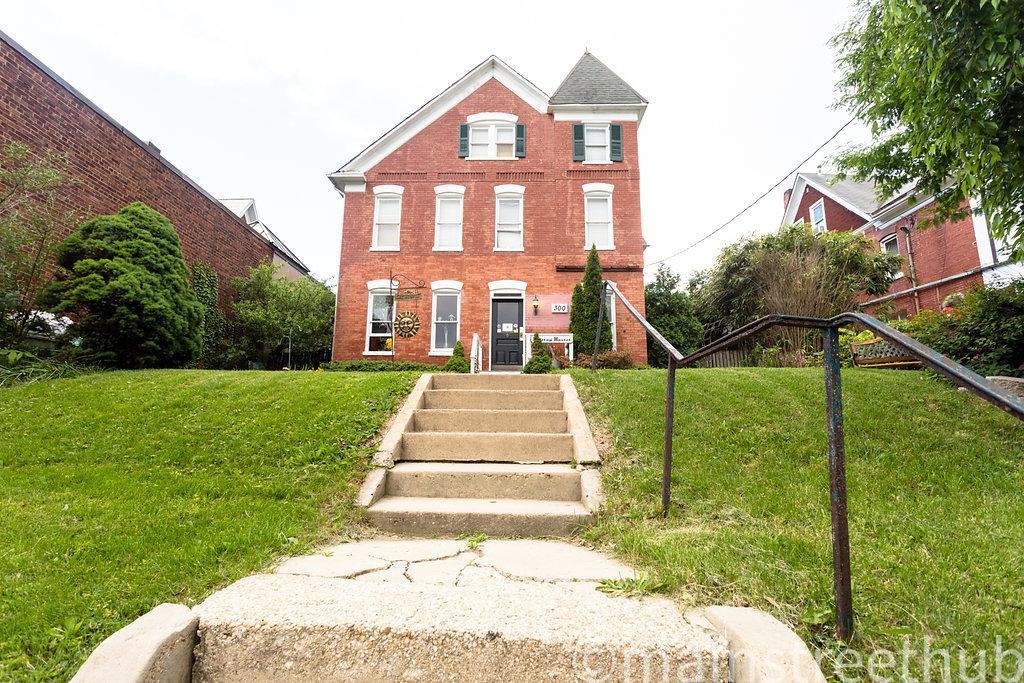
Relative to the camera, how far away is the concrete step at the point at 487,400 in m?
5.19

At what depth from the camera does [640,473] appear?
3574 millimetres

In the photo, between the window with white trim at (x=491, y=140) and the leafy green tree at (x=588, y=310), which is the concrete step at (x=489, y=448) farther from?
the window with white trim at (x=491, y=140)

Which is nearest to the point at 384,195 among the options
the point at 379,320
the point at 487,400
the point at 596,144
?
the point at 379,320

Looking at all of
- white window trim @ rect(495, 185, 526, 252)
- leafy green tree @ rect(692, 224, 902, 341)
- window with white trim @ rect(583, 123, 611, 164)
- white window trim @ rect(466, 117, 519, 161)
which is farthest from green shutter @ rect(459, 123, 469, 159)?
leafy green tree @ rect(692, 224, 902, 341)

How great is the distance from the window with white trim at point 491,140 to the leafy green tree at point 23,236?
8817 millimetres

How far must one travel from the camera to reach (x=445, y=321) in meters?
12.5

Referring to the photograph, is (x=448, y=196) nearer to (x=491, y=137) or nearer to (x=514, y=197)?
(x=514, y=197)

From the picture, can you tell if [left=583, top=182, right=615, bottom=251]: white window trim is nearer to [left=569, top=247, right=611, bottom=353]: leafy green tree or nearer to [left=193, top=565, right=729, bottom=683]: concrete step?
[left=569, top=247, right=611, bottom=353]: leafy green tree

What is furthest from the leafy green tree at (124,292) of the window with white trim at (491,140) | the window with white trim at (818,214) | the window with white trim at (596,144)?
the window with white trim at (818,214)

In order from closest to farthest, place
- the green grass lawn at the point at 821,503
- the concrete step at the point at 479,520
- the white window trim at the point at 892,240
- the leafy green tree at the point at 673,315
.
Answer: the green grass lawn at the point at 821,503
the concrete step at the point at 479,520
the leafy green tree at the point at 673,315
the white window trim at the point at 892,240

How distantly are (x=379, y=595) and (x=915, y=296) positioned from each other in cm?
1558

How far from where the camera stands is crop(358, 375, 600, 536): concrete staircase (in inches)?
123

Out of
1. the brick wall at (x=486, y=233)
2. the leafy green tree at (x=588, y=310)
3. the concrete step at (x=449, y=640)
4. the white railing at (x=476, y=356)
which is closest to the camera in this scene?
the concrete step at (x=449, y=640)

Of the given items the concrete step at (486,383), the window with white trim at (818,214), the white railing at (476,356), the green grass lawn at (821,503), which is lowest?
the green grass lawn at (821,503)
